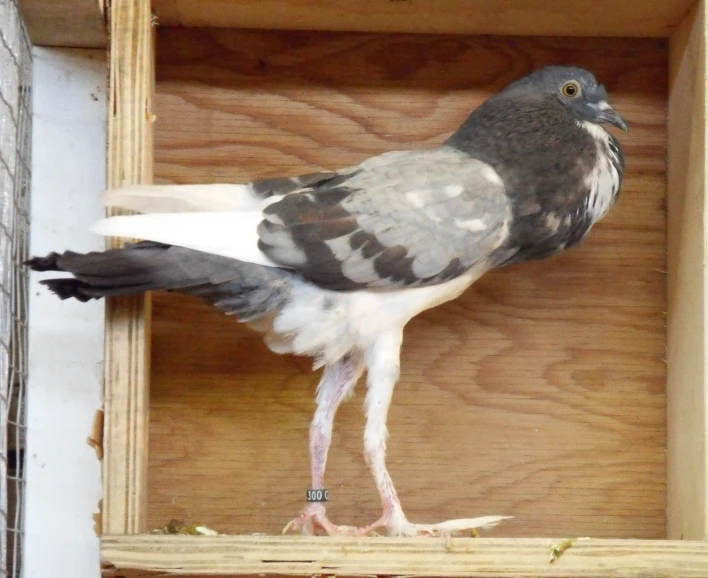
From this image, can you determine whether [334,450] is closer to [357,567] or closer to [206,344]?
[206,344]

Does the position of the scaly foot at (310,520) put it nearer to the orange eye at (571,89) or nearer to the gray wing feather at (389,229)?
the gray wing feather at (389,229)

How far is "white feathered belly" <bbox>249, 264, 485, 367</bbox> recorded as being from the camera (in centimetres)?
133

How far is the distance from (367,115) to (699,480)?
2.50ft

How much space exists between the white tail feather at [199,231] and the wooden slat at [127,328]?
0.29 feet

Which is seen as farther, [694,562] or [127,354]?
[127,354]

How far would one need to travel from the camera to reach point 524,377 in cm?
160

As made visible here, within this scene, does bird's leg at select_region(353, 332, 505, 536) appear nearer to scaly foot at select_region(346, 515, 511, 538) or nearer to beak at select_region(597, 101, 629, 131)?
scaly foot at select_region(346, 515, 511, 538)

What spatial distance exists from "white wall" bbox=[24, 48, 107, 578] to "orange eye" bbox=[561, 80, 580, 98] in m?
0.78

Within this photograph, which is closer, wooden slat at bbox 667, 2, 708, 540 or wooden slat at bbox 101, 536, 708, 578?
wooden slat at bbox 101, 536, 708, 578

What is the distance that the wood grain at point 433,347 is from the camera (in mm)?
1567

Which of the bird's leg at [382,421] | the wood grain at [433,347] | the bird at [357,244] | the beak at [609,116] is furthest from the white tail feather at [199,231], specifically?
the beak at [609,116]

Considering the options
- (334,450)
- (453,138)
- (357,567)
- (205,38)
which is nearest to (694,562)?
(357,567)


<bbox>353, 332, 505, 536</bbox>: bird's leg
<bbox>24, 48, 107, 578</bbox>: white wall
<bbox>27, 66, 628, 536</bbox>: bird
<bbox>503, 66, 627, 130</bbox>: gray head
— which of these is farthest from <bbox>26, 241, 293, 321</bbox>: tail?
<bbox>503, 66, 627, 130</bbox>: gray head

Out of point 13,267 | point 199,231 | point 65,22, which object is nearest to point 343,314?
point 199,231
